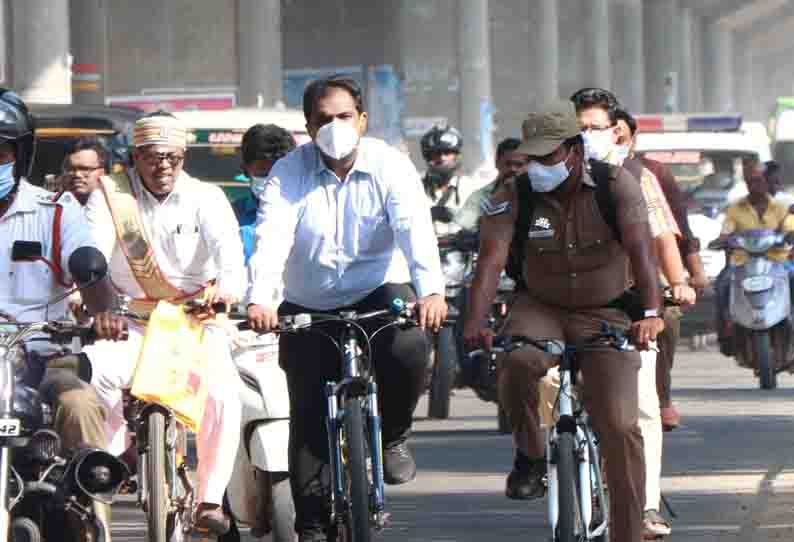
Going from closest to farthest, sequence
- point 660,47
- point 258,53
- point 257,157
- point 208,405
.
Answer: point 208,405 → point 257,157 → point 258,53 → point 660,47

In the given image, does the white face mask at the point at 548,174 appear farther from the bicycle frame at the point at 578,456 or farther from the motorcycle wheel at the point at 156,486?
the motorcycle wheel at the point at 156,486

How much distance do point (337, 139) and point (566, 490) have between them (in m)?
1.54

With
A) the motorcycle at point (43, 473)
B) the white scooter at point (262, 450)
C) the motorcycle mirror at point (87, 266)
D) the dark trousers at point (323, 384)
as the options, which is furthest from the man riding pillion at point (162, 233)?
the motorcycle at point (43, 473)

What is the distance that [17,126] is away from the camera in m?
7.67

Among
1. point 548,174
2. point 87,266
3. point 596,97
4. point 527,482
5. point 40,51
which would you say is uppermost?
point 40,51

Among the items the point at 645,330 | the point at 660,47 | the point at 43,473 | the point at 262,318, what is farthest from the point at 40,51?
the point at 660,47

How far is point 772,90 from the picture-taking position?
6900 inches

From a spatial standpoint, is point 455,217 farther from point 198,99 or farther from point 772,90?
point 772,90

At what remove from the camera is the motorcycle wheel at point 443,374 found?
15672 millimetres

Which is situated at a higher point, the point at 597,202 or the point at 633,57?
the point at 633,57

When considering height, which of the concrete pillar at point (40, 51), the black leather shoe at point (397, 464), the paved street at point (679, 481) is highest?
the concrete pillar at point (40, 51)

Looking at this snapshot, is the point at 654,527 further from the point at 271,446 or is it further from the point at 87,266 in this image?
the point at 87,266

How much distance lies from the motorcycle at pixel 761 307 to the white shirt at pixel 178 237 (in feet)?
34.7

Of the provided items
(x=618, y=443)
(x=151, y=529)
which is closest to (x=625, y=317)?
(x=618, y=443)
